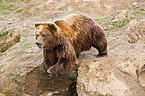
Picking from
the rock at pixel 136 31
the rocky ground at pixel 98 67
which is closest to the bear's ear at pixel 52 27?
the rocky ground at pixel 98 67

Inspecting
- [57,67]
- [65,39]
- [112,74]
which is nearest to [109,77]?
[112,74]

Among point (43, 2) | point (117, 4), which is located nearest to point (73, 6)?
point (43, 2)

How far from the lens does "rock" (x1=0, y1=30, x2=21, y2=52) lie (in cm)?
714

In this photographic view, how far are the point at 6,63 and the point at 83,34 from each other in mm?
2372

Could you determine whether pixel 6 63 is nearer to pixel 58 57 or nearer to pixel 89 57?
pixel 58 57

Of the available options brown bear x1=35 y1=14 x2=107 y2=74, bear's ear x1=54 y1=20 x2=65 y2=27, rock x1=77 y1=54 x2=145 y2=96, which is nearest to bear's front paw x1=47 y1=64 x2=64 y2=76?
brown bear x1=35 y1=14 x2=107 y2=74

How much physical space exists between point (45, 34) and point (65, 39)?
482mm

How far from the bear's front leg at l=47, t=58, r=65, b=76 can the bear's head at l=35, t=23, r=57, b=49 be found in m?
0.42

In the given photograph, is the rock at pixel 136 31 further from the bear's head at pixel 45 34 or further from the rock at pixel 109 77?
the bear's head at pixel 45 34

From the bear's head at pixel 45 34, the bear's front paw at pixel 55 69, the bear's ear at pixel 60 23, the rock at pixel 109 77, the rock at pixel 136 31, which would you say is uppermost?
the bear's ear at pixel 60 23

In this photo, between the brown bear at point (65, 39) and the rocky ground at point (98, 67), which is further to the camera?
the rocky ground at point (98, 67)

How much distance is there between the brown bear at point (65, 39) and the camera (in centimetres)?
332

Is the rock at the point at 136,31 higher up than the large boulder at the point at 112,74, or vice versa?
the rock at the point at 136,31

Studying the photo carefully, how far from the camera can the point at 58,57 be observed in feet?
11.8
